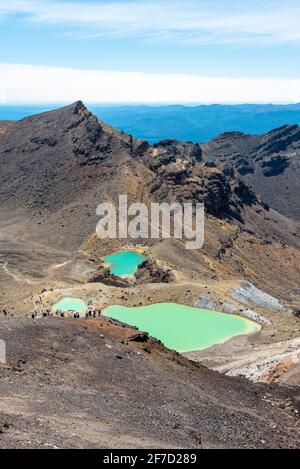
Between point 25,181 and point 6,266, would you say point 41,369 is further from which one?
point 25,181

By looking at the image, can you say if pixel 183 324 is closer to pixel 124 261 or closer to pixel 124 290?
pixel 124 290

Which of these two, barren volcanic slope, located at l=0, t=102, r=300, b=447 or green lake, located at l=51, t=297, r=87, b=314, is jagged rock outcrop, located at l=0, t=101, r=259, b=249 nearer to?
barren volcanic slope, located at l=0, t=102, r=300, b=447

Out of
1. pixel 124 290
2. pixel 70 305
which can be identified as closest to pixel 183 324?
pixel 124 290

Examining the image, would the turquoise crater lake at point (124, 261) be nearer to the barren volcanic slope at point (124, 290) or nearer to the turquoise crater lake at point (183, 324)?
the barren volcanic slope at point (124, 290)

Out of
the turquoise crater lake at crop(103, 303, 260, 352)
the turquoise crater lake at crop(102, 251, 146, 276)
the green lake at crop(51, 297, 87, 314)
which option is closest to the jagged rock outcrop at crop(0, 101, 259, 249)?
the turquoise crater lake at crop(102, 251, 146, 276)

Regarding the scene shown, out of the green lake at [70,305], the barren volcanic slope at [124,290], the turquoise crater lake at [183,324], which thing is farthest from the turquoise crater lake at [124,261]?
the turquoise crater lake at [183,324]
